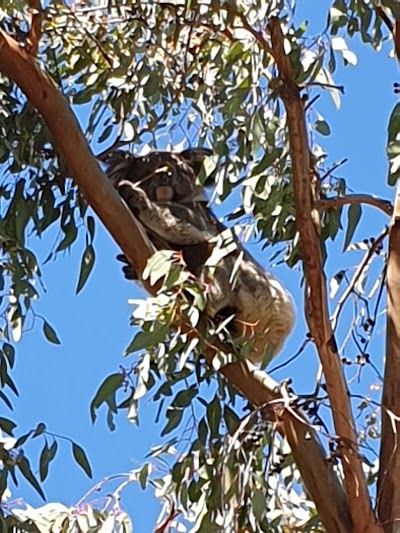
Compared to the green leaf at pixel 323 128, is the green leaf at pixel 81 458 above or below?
below

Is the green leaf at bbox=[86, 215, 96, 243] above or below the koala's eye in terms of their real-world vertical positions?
below

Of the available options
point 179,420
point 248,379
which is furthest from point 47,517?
point 248,379

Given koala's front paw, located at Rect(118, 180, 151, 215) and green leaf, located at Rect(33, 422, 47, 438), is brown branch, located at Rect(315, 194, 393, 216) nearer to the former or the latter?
green leaf, located at Rect(33, 422, 47, 438)

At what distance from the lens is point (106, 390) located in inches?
84.3

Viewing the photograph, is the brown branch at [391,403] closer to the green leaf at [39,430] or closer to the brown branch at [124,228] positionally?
the brown branch at [124,228]

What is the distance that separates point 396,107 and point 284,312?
1.09m

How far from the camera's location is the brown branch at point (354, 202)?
2.06m

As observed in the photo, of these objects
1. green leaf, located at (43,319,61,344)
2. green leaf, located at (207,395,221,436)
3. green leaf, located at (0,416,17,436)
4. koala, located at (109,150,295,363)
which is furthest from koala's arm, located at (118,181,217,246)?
green leaf, located at (0,416,17,436)

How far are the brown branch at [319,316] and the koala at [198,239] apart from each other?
1.94ft

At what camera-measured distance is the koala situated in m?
2.72

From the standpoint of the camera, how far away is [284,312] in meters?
2.91

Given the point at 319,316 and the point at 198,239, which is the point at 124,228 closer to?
the point at 319,316

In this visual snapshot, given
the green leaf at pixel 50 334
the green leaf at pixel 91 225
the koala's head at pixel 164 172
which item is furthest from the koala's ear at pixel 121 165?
the green leaf at pixel 50 334

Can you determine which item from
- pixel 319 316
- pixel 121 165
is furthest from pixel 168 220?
pixel 319 316
